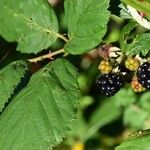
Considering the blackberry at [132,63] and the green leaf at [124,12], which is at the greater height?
the green leaf at [124,12]

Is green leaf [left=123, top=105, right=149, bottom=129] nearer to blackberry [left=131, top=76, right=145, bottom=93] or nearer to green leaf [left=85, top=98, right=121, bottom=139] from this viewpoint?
green leaf [left=85, top=98, right=121, bottom=139]

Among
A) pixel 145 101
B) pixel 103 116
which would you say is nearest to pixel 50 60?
pixel 145 101

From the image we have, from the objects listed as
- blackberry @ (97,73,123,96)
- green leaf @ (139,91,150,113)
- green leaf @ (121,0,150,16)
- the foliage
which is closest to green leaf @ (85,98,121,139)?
green leaf @ (139,91,150,113)

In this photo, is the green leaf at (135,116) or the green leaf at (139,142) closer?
the green leaf at (139,142)

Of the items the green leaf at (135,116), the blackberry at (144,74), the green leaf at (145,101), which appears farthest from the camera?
the green leaf at (135,116)

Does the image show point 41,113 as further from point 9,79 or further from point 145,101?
point 145,101

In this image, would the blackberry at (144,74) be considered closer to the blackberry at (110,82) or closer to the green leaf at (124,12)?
the blackberry at (110,82)

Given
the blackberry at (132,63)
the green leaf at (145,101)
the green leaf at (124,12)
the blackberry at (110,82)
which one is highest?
the green leaf at (124,12)

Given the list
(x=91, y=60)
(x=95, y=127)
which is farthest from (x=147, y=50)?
(x=95, y=127)

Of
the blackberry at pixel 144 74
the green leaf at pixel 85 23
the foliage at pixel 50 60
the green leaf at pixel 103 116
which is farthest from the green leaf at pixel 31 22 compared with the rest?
the green leaf at pixel 103 116
